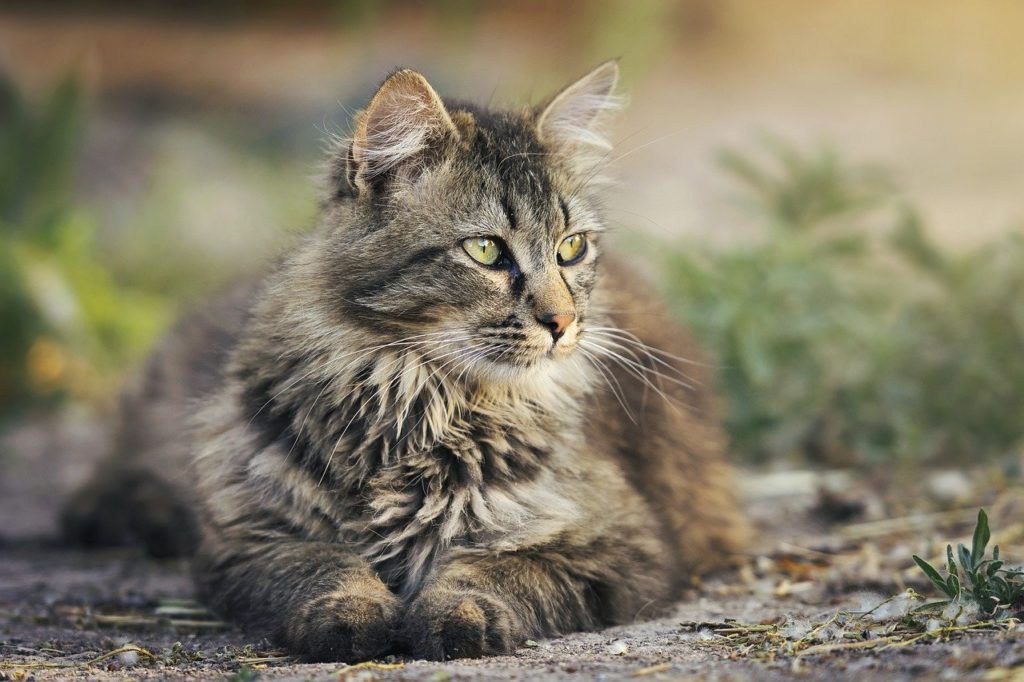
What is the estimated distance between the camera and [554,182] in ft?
11.5

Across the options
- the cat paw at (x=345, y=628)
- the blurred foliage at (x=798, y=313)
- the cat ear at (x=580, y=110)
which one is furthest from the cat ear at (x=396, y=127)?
the cat paw at (x=345, y=628)

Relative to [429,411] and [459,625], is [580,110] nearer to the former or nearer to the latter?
[429,411]

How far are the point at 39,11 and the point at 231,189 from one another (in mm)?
3639

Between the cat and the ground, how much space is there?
0.56 ft

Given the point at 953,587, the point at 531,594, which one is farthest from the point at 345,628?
the point at 953,587

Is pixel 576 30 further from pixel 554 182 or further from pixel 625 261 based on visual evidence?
pixel 554 182

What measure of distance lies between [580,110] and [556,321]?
987 mm

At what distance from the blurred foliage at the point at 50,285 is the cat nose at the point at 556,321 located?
13.3ft

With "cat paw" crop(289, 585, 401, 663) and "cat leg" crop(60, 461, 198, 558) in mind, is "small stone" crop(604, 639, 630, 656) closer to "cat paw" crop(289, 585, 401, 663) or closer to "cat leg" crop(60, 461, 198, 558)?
"cat paw" crop(289, 585, 401, 663)

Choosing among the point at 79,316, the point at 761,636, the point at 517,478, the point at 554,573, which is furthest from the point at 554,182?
the point at 79,316

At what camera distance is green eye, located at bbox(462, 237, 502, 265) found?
10.7ft

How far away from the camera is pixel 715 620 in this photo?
3250 mm

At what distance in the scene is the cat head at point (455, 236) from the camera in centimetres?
318

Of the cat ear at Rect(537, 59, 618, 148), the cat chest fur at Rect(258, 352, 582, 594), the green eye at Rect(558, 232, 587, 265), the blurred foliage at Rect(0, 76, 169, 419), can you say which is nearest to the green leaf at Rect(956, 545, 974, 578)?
the cat chest fur at Rect(258, 352, 582, 594)
